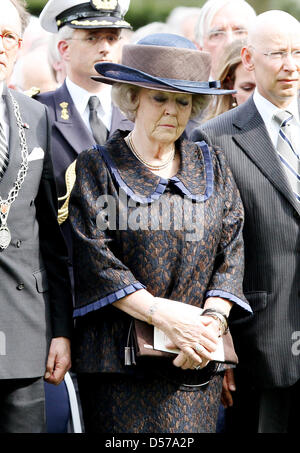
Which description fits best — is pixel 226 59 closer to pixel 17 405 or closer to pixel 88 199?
pixel 88 199

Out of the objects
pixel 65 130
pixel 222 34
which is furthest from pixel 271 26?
pixel 222 34

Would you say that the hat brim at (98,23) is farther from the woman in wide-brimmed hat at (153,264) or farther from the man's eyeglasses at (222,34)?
the man's eyeglasses at (222,34)

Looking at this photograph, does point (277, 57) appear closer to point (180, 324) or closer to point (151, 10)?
point (180, 324)

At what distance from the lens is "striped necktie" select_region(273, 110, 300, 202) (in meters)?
4.57

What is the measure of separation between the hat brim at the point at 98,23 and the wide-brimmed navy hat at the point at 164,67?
3.54ft

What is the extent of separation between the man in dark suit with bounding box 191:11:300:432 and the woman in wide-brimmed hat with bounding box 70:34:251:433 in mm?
258

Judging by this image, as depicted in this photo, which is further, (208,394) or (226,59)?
(226,59)

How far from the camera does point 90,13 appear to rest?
5.30 meters

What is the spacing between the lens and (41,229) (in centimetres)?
426

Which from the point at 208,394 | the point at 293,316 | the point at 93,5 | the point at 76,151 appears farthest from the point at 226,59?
the point at 208,394

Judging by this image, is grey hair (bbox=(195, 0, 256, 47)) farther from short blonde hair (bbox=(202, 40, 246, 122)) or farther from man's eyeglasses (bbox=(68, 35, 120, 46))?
man's eyeglasses (bbox=(68, 35, 120, 46))

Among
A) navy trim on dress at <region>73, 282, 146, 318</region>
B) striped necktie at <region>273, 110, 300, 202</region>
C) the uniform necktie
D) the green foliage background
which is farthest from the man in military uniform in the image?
the green foliage background

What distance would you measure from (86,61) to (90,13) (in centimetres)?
25

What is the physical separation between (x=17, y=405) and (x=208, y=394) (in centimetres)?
78
